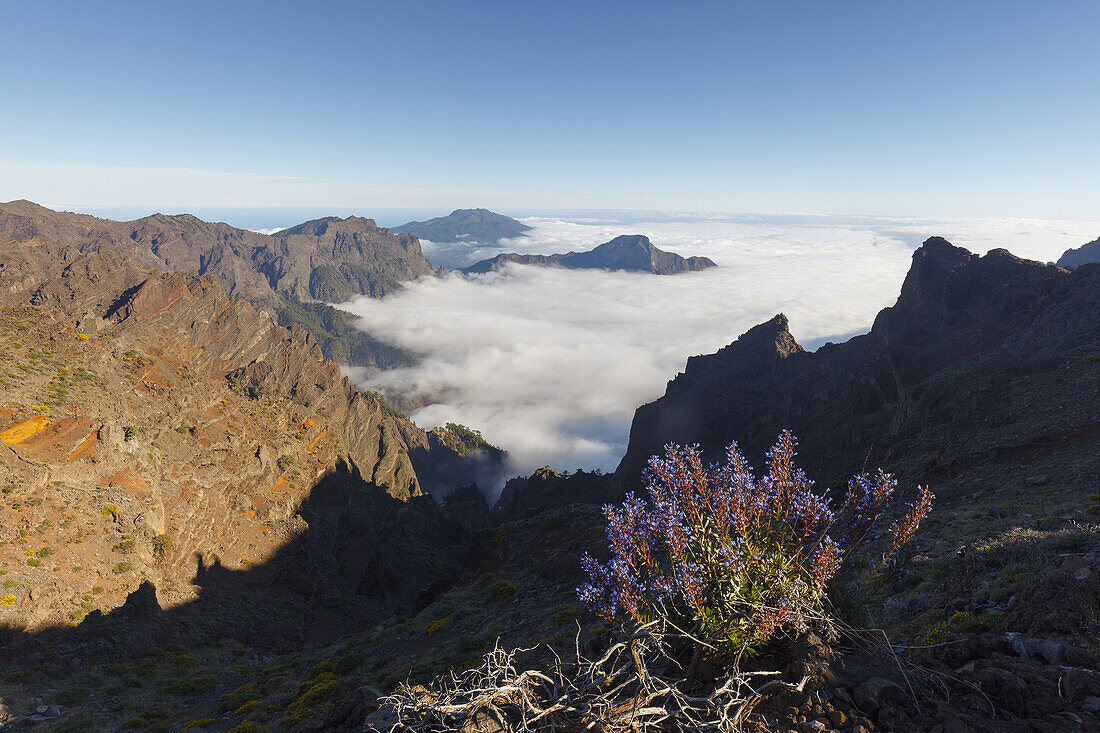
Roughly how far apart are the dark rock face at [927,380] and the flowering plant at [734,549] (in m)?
21.5

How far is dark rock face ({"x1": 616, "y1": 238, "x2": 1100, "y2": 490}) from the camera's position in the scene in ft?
102

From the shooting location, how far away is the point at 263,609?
39.2 meters

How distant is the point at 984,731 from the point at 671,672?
8.61 feet

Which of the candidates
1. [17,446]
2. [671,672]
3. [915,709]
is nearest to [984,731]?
[915,709]

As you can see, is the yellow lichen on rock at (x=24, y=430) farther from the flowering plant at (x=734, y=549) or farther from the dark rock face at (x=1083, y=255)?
the dark rock face at (x=1083, y=255)

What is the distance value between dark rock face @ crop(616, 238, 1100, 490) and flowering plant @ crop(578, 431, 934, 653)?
21536mm

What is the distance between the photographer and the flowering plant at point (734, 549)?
461 cm

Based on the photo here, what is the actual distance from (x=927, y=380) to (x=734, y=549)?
54.8 meters

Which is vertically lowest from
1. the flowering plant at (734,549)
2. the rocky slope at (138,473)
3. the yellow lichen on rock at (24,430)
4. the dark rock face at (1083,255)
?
the rocky slope at (138,473)

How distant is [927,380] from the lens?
152ft

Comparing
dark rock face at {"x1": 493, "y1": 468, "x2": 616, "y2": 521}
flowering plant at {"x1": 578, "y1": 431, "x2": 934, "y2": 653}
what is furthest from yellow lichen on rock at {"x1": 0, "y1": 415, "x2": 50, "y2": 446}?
dark rock face at {"x1": 493, "y1": 468, "x2": 616, "y2": 521}

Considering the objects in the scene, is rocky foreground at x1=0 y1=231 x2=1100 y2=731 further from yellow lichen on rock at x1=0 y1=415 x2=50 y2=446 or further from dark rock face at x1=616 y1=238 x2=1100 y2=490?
dark rock face at x1=616 y1=238 x2=1100 y2=490

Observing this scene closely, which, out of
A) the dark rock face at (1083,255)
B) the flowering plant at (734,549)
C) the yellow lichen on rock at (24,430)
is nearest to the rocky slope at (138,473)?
the yellow lichen on rock at (24,430)

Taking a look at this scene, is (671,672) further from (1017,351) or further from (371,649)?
(1017,351)
